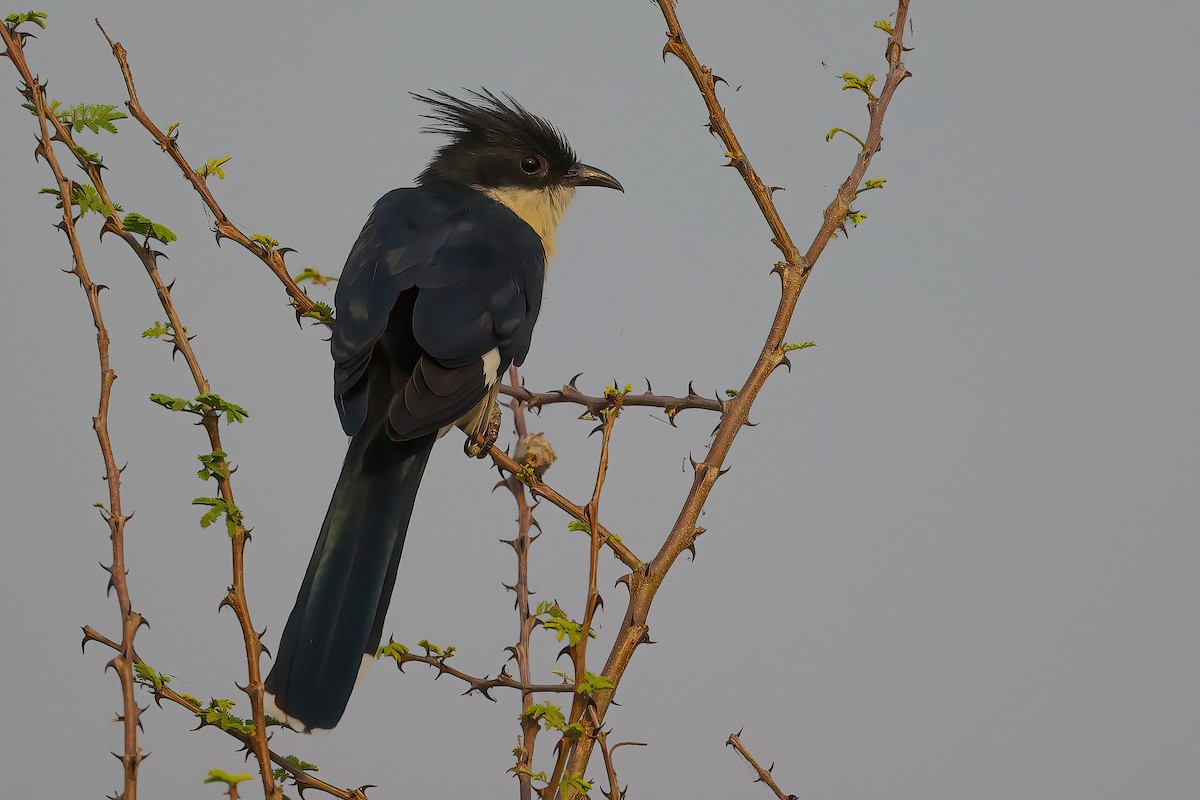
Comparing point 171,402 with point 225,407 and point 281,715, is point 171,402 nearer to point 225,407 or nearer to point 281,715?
point 225,407

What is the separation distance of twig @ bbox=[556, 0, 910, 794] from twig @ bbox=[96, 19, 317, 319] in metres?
0.76

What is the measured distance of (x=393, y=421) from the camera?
6.52ft

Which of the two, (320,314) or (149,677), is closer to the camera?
(149,677)

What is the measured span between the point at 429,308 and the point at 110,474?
2.83ft

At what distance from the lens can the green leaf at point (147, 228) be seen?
4.97ft

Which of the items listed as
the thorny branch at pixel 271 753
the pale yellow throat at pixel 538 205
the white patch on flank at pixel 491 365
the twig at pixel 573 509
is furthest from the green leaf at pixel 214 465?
the pale yellow throat at pixel 538 205

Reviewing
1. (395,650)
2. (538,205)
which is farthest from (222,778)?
(538,205)

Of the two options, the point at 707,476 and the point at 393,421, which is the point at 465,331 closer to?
the point at 393,421

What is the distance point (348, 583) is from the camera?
189 cm

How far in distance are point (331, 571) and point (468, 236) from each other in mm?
909

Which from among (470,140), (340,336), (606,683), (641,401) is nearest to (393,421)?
(340,336)

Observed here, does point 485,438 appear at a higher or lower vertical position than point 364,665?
higher

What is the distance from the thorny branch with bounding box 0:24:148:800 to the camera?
1.30 m

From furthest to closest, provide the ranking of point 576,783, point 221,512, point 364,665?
point 364,665, point 221,512, point 576,783
